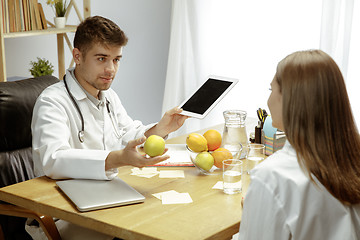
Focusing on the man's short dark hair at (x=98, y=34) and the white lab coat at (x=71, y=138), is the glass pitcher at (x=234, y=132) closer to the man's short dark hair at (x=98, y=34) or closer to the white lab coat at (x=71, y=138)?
the white lab coat at (x=71, y=138)

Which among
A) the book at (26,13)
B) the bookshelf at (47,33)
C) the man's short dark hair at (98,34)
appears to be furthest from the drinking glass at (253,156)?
the book at (26,13)

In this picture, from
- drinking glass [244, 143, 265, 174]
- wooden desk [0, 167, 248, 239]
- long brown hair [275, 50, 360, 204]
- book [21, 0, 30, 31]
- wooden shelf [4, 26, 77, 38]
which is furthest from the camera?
book [21, 0, 30, 31]

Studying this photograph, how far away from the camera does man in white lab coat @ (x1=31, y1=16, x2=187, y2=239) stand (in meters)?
1.83

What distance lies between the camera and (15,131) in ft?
→ 7.21

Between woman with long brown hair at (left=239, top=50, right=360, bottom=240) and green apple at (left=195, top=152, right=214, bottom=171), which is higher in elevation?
woman with long brown hair at (left=239, top=50, right=360, bottom=240)

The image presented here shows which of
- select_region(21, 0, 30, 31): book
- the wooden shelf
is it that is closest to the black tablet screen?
the wooden shelf

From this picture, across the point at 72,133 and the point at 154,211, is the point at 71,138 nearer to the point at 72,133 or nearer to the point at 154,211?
the point at 72,133

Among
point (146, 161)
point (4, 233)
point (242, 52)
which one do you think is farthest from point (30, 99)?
point (242, 52)

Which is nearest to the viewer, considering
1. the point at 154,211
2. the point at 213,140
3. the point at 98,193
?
the point at 154,211

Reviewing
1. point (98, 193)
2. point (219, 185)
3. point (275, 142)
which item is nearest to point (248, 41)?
point (275, 142)

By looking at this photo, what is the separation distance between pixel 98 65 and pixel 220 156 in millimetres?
657

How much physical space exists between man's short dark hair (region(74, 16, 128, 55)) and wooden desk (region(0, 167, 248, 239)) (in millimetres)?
591

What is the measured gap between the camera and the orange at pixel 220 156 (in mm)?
1932

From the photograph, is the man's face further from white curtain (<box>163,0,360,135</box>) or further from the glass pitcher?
white curtain (<box>163,0,360,135</box>)
